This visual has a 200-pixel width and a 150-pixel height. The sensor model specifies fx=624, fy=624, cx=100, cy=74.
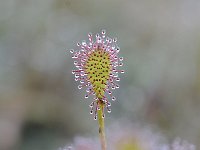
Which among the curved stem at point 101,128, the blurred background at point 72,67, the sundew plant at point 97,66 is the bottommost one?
the curved stem at point 101,128

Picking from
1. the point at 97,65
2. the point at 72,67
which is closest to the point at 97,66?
the point at 97,65

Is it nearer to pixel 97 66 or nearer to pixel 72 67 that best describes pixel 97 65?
pixel 97 66

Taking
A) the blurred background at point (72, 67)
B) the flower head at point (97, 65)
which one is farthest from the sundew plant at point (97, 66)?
the blurred background at point (72, 67)

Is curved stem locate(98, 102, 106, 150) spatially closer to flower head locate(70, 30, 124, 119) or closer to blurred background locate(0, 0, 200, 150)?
flower head locate(70, 30, 124, 119)

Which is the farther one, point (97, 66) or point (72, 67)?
point (72, 67)

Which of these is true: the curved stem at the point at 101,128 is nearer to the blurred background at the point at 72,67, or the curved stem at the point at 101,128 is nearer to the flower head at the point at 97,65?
the flower head at the point at 97,65

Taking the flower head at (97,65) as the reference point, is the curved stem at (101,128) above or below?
below

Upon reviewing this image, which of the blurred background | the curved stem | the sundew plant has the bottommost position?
the curved stem

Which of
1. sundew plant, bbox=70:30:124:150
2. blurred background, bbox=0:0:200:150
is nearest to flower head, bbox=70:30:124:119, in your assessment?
sundew plant, bbox=70:30:124:150
